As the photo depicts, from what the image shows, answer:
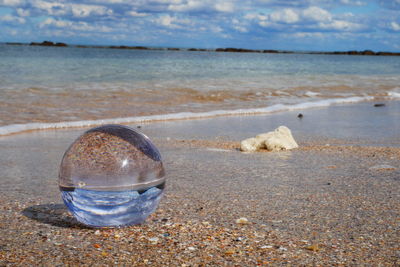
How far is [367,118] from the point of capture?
10180 mm

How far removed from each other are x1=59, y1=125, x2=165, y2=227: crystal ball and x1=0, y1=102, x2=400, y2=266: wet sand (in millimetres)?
161

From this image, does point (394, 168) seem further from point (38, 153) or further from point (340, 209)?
point (38, 153)

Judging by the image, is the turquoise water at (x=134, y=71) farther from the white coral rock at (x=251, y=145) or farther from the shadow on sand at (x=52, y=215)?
the shadow on sand at (x=52, y=215)

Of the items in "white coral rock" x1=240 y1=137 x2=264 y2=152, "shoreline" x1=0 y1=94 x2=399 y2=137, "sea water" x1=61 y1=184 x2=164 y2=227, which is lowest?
"shoreline" x1=0 y1=94 x2=399 y2=137

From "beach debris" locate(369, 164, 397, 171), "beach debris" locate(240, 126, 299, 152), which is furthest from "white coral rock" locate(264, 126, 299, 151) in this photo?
"beach debris" locate(369, 164, 397, 171)

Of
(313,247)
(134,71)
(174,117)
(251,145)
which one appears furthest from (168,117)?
(134,71)

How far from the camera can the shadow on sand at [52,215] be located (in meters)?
3.11

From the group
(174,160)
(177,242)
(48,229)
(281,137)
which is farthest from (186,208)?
(281,137)

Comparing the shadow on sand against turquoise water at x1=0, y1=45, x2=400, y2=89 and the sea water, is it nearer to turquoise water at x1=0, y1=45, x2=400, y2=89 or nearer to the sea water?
the sea water

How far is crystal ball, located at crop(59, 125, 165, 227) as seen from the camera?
2699mm

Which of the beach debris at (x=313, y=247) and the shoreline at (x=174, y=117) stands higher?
the beach debris at (x=313, y=247)

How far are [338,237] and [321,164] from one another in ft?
7.89

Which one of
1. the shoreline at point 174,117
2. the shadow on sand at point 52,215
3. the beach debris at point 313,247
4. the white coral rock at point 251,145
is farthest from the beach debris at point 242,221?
the shoreline at point 174,117

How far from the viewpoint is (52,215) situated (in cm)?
329
